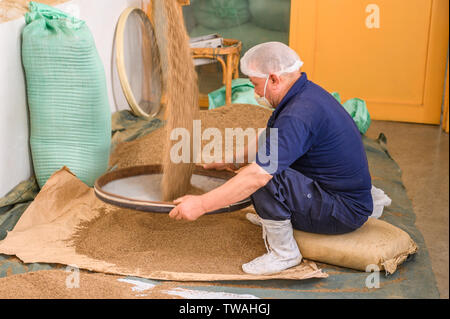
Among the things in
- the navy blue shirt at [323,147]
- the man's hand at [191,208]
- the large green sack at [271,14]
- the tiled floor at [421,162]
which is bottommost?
the tiled floor at [421,162]

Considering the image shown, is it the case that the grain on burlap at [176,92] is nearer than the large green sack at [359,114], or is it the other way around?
the grain on burlap at [176,92]

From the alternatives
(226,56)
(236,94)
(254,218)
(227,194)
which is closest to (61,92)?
(254,218)

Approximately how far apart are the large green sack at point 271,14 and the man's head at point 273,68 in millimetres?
2517

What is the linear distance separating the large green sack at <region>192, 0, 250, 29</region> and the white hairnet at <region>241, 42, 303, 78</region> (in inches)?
100

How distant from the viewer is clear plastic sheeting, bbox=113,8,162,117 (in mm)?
3760

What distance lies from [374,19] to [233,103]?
4.18 ft

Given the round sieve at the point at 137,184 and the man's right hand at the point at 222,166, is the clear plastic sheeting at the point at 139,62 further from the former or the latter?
the man's right hand at the point at 222,166

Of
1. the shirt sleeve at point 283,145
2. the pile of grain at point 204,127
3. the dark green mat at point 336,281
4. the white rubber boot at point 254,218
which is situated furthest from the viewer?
the pile of grain at point 204,127

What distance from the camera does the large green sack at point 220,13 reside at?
4.30 meters

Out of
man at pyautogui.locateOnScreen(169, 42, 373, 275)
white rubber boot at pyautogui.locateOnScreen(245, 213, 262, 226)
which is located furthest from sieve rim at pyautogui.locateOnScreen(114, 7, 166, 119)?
man at pyautogui.locateOnScreen(169, 42, 373, 275)

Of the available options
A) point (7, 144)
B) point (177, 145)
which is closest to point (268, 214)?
point (177, 145)

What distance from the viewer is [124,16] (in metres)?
3.76

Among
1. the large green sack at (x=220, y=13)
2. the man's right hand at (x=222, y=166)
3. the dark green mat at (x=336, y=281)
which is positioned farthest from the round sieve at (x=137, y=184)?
the large green sack at (x=220, y=13)

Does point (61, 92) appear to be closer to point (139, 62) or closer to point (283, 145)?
point (283, 145)
